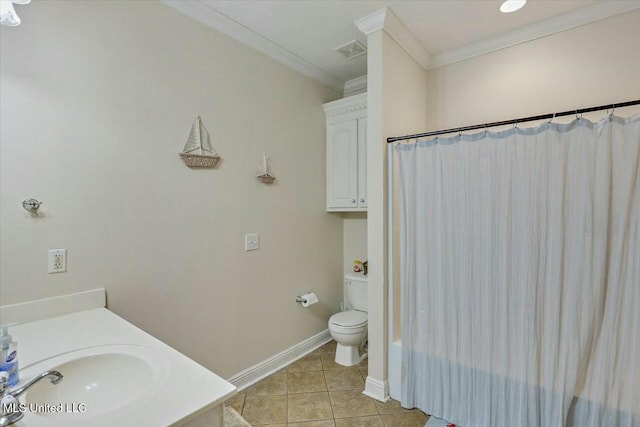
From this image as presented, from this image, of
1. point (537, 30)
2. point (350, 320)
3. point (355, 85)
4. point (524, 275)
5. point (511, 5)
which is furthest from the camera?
point (355, 85)

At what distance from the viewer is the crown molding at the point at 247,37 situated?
189cm

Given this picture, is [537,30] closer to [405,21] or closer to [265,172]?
[405,21]

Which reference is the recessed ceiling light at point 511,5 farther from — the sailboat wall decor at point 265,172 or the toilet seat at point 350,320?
the toilet seat at point 350,320

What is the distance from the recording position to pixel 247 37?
2209mm

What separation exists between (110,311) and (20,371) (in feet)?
1.86

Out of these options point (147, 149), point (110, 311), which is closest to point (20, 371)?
point (110, 311)

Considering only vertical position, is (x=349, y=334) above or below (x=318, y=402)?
above

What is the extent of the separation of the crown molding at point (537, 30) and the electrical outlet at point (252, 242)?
82.6 inches

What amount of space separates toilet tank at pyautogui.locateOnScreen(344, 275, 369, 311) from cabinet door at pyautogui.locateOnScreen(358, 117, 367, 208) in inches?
28.2

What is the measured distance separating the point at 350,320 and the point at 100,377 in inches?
72.6

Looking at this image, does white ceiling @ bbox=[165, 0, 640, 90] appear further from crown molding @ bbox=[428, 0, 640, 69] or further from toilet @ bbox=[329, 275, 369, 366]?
toilet @ bbox=[329, 275, 369, 366]

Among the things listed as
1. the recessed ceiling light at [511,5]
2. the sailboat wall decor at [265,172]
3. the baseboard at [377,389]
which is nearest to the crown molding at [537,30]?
the recessed ceiling light at [511,5]

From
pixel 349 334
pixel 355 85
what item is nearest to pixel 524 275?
pixel 349 334

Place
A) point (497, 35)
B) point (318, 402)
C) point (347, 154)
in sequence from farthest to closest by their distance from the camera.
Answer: point (347, 154) → point (497, 35) → point (318, 402)
